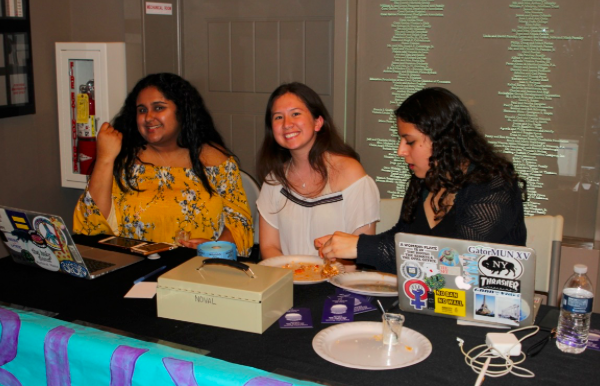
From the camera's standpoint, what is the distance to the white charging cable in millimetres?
1326

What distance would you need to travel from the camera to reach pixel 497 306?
A: 1.53 meters

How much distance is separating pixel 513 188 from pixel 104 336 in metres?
1.27

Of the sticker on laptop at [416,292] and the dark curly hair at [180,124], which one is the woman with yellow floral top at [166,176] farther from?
the sticker on laptop at [416,292]

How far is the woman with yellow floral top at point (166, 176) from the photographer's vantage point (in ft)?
8.89

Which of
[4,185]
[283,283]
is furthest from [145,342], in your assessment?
[4,185]

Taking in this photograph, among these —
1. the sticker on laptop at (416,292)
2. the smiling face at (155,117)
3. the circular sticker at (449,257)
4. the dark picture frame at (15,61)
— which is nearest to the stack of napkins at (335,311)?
the sticker on laptop at (416,292)

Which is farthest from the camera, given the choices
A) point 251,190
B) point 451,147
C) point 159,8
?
point 159,8

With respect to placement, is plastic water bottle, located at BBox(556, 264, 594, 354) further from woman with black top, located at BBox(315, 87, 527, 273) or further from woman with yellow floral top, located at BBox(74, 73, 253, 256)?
woman with yellow floral top, located at BBox(74, 73, 253, 256)

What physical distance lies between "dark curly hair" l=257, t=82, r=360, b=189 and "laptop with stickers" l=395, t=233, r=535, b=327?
3.26ft

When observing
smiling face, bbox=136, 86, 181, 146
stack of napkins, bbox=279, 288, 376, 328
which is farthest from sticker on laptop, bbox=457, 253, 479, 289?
smiling face, bbox=136, 86, 181, 146

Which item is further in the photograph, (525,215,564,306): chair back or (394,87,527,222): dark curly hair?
(525,215,564,306): chair back

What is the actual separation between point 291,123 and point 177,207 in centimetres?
65

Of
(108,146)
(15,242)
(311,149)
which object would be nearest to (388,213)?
(311,149)

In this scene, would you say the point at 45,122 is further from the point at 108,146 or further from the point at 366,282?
the point at 366,282
